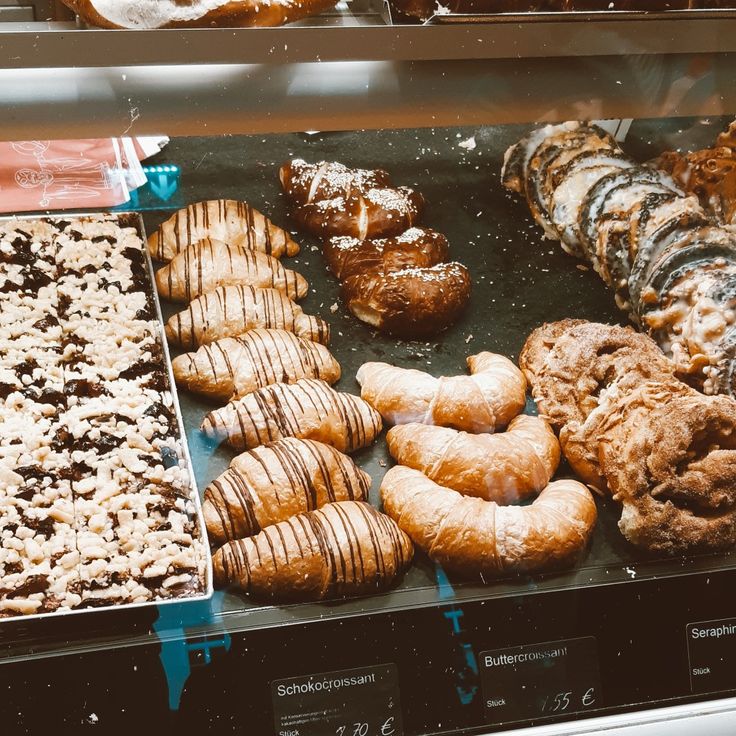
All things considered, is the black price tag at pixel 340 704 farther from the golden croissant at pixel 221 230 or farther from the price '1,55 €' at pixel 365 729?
the golden croissant at pixel 221 230

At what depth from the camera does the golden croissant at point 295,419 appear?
76.1 inches

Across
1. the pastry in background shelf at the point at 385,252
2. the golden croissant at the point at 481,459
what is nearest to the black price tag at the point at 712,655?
the golden croissant at the point at 481,459

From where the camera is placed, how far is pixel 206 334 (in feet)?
7.16

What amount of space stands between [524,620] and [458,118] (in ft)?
2.79

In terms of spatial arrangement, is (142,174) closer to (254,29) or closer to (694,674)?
(254,29)

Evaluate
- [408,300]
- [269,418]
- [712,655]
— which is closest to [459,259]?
[408,300]

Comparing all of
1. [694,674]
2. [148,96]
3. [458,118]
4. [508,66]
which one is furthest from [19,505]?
[694,674]

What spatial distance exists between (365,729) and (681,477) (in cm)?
78

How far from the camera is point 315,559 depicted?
1638 millimetres

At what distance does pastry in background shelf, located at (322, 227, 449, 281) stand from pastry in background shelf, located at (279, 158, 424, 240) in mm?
37

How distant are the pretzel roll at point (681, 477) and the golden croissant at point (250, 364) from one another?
0.71 m

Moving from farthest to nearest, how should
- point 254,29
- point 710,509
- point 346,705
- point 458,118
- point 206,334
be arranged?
1. point 206,334
2. point 710,509
3. point 346,705
4. point 458,118
5. point 254,29

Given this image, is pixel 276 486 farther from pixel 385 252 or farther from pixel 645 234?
pixel 645 234

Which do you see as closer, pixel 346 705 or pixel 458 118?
pixel 458 118
